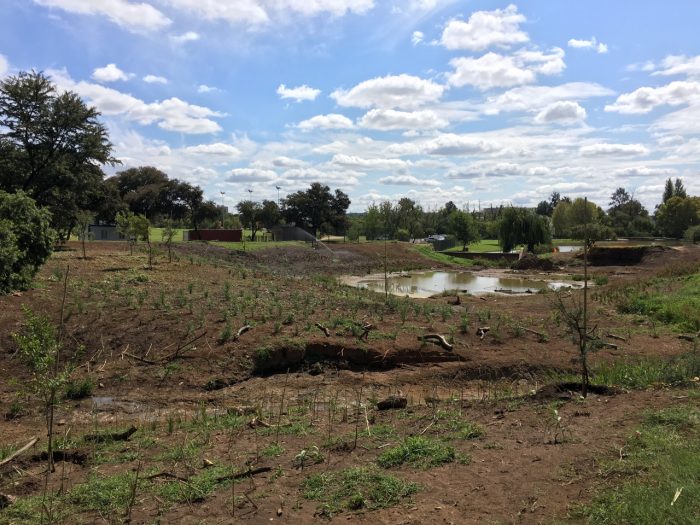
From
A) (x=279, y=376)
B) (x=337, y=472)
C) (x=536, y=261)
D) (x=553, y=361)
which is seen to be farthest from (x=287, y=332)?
(x=536, y=261)

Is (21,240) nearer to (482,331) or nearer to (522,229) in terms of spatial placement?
(482,331)

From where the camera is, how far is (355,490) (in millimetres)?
4789

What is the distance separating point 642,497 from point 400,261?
150 feet

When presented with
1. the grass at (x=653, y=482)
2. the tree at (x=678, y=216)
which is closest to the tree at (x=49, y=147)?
Answer: the grass at (x=653, y=482)

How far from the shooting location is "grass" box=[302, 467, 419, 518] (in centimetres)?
454

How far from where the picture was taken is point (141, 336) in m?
11.5

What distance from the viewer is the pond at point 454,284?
103 feet

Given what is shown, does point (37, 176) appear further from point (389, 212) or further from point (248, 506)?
point (389, 212)

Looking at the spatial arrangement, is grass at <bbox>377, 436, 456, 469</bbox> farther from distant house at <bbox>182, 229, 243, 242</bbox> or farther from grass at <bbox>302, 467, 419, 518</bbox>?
distant house at <bbox>182, 229, 243, 242</bbox>

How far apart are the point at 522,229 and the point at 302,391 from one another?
5093cm

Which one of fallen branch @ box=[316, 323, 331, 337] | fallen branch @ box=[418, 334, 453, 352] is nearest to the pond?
fallen branch @ box=[418, 334, 453, 352]

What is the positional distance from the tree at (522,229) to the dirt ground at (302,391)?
3869 centimetres

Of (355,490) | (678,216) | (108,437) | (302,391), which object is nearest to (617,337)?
(302,391)

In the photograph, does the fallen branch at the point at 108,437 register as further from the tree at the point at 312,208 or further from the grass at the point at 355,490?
the tree at the point at 312,208
